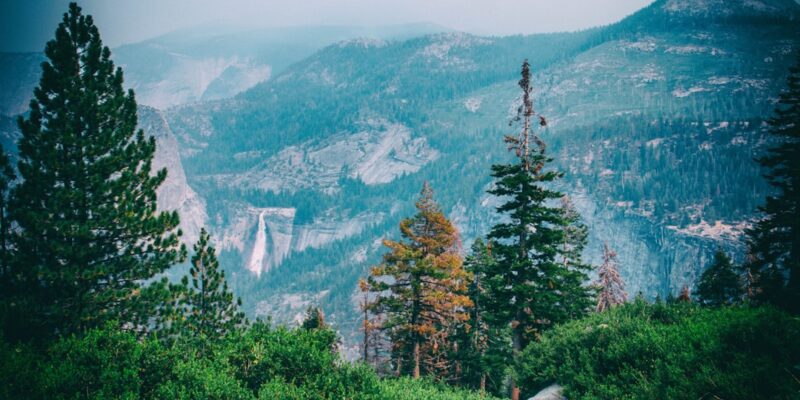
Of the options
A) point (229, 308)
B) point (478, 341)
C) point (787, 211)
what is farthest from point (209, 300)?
Answer: point (787, 211)

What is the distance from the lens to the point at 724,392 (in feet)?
27.0

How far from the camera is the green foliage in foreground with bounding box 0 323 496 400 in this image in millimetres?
8617

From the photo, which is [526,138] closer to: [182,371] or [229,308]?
[182,371]

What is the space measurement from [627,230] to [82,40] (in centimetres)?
14409

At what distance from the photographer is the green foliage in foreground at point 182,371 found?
28.3 ft

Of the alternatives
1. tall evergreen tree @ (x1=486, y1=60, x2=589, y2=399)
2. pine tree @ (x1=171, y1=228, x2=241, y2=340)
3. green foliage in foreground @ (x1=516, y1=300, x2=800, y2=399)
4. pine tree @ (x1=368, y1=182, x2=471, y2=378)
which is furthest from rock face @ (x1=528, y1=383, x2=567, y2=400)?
pine tree @ (x1=171, y1=228, x2=241, y2=340)

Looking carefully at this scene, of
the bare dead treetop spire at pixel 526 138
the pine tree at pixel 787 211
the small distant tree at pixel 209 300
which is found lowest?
the small distant tree at pixel 209 300

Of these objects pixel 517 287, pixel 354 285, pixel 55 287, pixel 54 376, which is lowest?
pixel 354 285

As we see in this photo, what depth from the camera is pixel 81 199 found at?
16.5 meters

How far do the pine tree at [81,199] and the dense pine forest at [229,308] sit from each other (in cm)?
7

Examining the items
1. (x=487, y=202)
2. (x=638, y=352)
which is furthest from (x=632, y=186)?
(x=638, y=352)

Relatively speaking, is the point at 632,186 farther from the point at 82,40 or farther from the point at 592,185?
the point at 82,40

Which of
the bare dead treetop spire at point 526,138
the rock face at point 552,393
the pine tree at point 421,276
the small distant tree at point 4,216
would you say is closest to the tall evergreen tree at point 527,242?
the bare dead treetop spire at point 526,138

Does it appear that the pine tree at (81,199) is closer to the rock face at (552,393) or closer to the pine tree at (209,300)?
the pine tree at (209,300)
